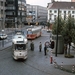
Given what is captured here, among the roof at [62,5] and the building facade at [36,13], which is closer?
the roof at [62,5]

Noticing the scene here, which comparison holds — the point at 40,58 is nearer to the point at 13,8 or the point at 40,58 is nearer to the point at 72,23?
the point at 72,23

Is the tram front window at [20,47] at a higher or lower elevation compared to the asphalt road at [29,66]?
higher

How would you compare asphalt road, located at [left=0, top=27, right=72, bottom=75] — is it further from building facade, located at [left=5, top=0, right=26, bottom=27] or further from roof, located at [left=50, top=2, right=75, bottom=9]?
building facade, located at [left=5, top=0, right=26, bottom=27]

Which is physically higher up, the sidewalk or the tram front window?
the tram front window

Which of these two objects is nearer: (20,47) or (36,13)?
(20,47)

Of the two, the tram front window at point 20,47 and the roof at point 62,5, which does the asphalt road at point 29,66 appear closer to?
the tram front window at point 20,47

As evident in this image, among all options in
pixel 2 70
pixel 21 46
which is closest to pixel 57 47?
pixel 21 46

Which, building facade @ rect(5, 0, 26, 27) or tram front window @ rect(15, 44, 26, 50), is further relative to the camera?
building facade @ rect(5, 0, 26, 27)

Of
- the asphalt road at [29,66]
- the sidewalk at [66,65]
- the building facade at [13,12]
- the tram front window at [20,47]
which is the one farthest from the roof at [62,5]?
the tram front window at [20,47]

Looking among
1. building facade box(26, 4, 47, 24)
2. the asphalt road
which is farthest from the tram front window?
building facade box(26, 4, 47, 24)

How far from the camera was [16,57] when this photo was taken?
28.1 m

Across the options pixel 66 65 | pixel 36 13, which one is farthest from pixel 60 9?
pixel 66 65

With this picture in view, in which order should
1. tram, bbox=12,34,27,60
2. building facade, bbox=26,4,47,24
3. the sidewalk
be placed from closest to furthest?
the sidewalk → tram, bbox=12,34,27,60 → building facade, bbox=26,4,47,24

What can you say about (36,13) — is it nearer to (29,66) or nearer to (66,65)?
(29,66)
